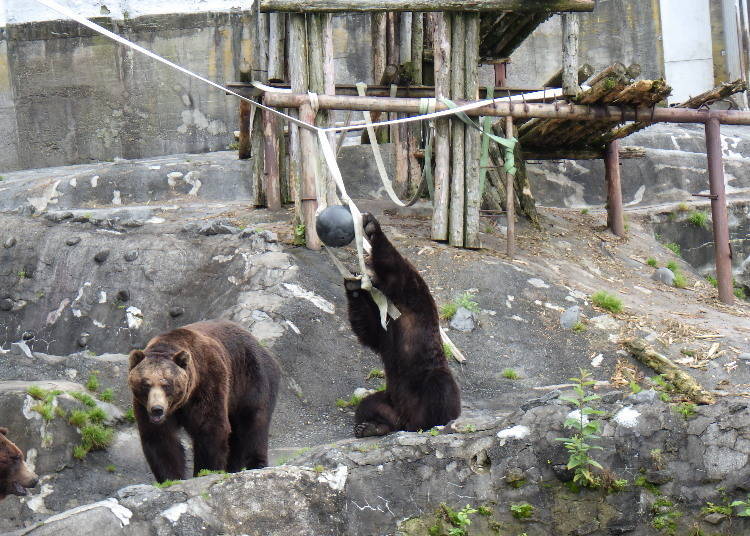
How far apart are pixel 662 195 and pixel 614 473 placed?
13070 millimetres

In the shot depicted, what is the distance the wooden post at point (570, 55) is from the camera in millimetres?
11906

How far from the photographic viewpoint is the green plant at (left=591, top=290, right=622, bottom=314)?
11203mm

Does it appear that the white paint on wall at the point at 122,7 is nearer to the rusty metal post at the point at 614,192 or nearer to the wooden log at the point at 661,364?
the rusty metal post at the point at 614,192

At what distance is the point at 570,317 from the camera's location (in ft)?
35.6

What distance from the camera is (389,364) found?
770cm

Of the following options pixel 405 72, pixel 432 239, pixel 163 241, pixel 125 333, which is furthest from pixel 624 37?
pixel 125 333

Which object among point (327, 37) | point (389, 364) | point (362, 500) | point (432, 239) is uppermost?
point (327, 37)

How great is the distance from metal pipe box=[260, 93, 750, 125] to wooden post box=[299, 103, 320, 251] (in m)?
0.18

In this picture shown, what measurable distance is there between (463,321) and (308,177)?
7.94 ft

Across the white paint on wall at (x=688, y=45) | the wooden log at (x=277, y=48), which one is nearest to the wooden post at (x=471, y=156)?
the wooden log at (x=277, y=48)

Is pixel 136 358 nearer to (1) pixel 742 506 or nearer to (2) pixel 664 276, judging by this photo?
(1) pixel 742 506

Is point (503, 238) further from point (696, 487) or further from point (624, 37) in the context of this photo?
point (624, 37)

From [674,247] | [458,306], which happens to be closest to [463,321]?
[458,306]

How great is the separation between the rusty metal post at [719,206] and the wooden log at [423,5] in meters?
2.38
